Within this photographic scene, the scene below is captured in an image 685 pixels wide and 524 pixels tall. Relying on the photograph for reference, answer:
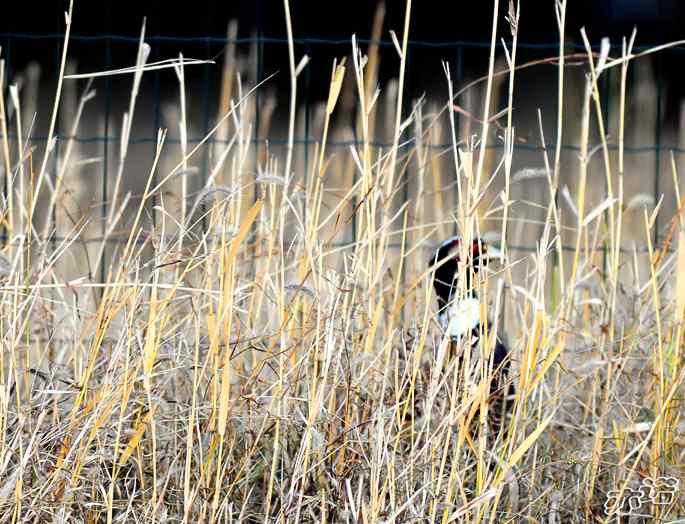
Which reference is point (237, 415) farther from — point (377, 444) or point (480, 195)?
point (480, 195)

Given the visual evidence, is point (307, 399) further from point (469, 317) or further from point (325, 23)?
point (325, 23)

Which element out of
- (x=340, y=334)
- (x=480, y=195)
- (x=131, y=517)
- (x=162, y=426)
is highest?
(x=480, y=195)

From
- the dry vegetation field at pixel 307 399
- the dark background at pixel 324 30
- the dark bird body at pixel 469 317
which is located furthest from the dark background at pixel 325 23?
the dry vegetation field at pixel 307 399

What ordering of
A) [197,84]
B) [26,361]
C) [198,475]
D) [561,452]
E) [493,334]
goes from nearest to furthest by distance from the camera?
[493,334]
[198,475]
[26,361]
[561,452]
[197,84]

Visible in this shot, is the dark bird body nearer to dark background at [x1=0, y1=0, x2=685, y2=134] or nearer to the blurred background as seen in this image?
the blurred background

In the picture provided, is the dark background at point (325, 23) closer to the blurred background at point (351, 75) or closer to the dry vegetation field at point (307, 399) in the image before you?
the blurred background at point (351, 75)

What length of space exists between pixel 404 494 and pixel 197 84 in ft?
17.3

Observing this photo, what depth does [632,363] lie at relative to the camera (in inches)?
82.5

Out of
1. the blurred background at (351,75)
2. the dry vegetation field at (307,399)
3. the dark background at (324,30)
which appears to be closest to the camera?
the dry vegetation field at (307,399)

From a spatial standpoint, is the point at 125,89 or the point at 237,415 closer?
the point at 237,415

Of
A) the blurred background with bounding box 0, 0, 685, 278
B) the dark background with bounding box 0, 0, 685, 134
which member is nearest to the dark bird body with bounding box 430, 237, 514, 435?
the blurred background with bounding box 0, 0, 685, 278

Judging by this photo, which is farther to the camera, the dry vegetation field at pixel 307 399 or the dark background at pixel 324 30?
the dark background at pixel 324 30

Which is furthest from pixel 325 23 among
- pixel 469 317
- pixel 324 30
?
pixel 469 317

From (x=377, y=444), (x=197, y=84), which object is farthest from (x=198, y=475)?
(x=197, y=84)
